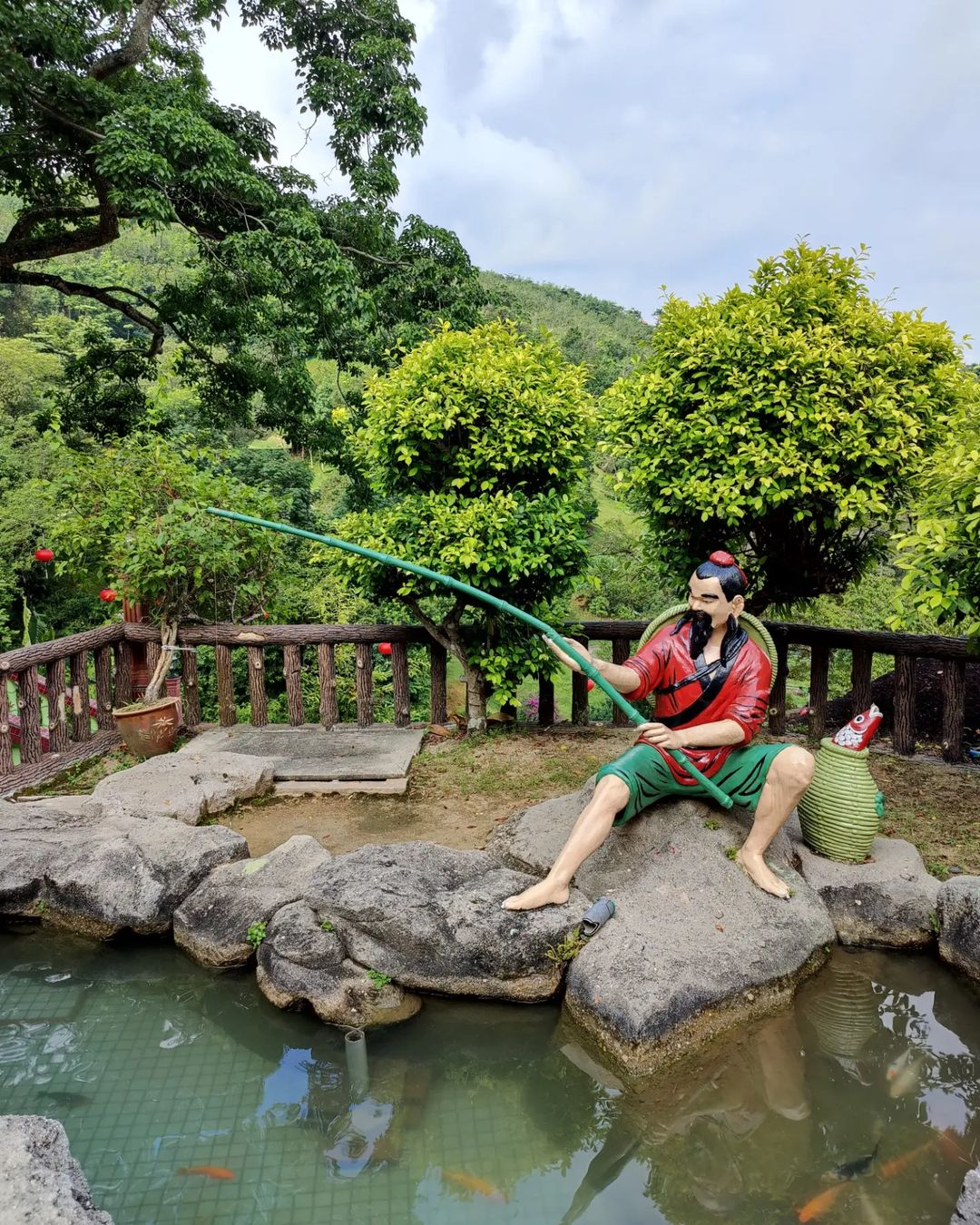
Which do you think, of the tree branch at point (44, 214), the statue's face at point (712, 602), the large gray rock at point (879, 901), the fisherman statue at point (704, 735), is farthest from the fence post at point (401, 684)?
the tree branch at point (44, 214)

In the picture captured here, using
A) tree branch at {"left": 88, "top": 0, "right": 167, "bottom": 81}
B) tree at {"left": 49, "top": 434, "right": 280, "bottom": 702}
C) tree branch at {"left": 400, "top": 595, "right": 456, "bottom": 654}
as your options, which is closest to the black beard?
tree branch at {"left": 400, "top": 595, "right": 456, "bottom": 654}

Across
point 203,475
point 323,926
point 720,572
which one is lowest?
point 323,926

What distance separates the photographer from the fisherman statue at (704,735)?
370cm

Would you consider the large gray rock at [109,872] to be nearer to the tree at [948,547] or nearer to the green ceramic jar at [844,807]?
the green ceramic jar at [844,807]

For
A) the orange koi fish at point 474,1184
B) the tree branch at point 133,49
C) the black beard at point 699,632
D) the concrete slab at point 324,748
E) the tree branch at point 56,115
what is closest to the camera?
the orange koi fish at point 474,1184

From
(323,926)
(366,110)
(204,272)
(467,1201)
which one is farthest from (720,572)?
(366,110)

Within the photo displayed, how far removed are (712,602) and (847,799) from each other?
127cm

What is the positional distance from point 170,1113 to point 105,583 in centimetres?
497

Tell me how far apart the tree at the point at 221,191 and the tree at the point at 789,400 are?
3695 millimetres

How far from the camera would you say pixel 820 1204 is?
2.49 metres

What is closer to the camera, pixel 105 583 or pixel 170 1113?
pixel 170 1113

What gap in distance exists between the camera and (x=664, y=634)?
4016 millimetres

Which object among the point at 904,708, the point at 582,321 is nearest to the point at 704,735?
the point at 904,708

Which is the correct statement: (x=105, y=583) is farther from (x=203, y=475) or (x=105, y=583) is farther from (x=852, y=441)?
(x=852, y=441)
